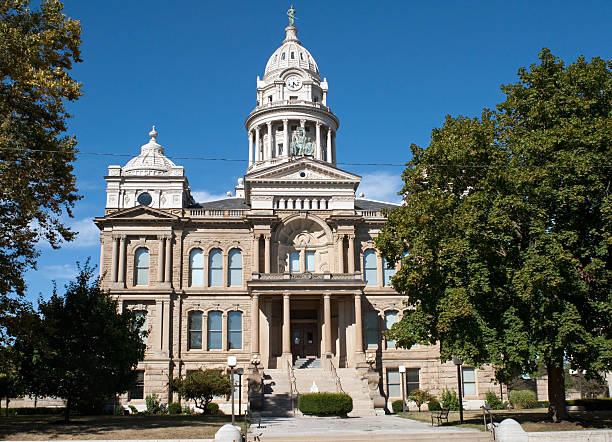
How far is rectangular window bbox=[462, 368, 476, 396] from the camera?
45.0 m

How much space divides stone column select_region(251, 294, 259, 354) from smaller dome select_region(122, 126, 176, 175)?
12.3 metres

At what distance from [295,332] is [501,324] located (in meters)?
23.9

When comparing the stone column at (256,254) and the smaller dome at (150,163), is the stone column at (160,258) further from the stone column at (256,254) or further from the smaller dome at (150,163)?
the stone column at (256,254)

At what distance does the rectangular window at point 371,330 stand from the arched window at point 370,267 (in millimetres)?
2353

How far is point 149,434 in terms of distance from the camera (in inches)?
862

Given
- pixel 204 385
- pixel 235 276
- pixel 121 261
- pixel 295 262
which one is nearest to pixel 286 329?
pixel 235 276

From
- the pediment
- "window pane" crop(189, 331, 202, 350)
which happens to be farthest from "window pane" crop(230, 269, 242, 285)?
the pediment

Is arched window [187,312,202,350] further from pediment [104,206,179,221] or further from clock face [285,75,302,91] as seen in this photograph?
clock face [285,75,302,91]

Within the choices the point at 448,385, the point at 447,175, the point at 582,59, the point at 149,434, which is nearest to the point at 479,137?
the point at 447,175

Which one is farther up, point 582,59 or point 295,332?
point 582,59

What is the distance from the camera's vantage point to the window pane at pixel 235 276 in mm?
46438

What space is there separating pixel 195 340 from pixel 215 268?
5139 mm

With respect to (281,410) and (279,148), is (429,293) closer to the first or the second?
(281,410)

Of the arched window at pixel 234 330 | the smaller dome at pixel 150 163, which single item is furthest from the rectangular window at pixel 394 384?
the smaller dome at pixel 150 163
